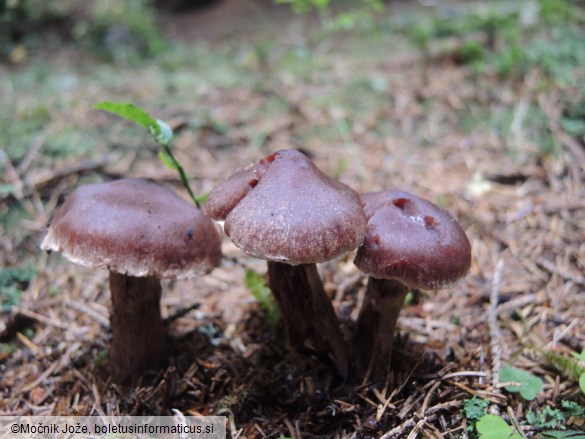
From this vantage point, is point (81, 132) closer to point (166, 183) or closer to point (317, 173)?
point (166, 183)

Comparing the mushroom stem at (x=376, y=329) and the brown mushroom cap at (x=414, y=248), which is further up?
the brown mushroom cap at (x=414, y=248)

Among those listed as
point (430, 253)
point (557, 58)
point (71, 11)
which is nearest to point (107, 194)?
point (430, 253)

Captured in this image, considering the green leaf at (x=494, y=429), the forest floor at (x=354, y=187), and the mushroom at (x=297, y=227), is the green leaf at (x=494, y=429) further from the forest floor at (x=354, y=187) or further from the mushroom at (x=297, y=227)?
the mushroom at (x=297, y=227)

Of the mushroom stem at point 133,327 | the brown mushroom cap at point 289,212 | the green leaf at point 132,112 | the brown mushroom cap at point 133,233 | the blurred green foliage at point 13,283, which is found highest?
the green leaf at point 132,112

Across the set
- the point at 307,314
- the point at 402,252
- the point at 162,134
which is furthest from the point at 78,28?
the point at 402,252

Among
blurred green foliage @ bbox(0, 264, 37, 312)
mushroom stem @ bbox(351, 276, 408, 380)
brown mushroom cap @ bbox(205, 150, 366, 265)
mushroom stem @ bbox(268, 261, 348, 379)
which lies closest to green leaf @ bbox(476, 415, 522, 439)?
mushroom stem @ bbox(351, 276, 408, 380)

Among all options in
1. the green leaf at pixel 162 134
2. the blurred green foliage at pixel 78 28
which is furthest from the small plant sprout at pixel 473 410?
the blurred green foliage at pixel 78 28
